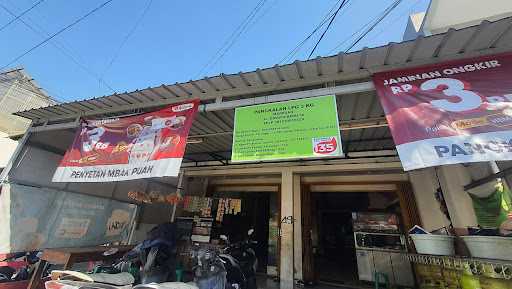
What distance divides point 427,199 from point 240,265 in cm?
418

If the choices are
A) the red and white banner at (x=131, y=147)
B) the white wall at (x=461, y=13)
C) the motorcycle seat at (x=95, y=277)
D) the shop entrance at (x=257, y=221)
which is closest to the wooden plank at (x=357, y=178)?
the shop entrance at (x=257, y=221)

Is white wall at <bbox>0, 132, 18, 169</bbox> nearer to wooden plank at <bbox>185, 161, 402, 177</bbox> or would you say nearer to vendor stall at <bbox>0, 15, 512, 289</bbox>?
vendor stall at <bbox>0, 15, 512, 289</bbox>

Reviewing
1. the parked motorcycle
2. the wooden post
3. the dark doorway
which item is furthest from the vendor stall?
the parked motorcycle

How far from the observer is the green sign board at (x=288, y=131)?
253cm

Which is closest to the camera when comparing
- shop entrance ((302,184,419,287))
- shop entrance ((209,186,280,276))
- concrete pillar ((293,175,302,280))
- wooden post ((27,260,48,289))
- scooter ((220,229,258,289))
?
wooden post ((27,260,48,289))

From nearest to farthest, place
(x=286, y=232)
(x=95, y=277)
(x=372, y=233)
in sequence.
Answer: (x=95, y=277) < (x=286, y=232) < (x=372, y=233)

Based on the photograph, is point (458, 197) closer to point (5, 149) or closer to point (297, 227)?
point (297, 227)

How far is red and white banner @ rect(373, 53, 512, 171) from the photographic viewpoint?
2.00 m

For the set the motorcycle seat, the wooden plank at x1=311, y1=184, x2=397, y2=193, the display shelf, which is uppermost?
the wooden plank at x1=311, y1=184, x2=397, y2=193

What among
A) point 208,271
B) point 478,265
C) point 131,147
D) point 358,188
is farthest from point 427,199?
point 131,147

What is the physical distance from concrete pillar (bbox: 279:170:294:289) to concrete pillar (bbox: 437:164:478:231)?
308 centimetres

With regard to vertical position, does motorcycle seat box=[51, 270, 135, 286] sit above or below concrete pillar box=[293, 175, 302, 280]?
below

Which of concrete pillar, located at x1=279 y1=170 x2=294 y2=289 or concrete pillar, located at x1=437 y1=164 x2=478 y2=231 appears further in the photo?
concrete pillar, located at x1=279 y1=170 x2=294 y2=289

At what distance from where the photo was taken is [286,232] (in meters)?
5.48
